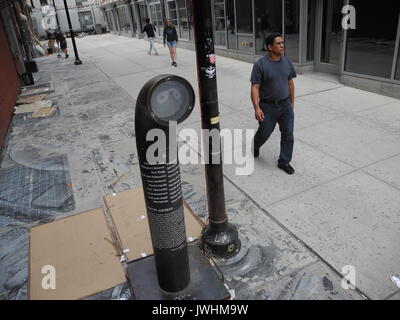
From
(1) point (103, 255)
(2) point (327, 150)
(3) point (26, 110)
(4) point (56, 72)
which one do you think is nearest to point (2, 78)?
(3) point (26, 110)

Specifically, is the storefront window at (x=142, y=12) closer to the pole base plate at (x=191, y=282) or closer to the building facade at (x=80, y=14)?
the building facade at (x=80, y=14)

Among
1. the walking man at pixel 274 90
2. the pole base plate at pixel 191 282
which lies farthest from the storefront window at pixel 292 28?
the pole base plate at pixel 191 282

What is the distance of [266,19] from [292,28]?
1498 mm

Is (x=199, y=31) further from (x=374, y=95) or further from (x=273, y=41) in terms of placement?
(x=374, y=95)

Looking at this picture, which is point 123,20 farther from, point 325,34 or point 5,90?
point 325,34

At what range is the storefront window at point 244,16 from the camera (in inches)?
484

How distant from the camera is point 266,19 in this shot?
11.5 meters

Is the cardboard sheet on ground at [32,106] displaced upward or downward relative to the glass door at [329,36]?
downward

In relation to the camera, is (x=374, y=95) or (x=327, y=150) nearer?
(x=327, y=150)

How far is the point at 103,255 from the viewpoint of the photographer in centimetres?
346

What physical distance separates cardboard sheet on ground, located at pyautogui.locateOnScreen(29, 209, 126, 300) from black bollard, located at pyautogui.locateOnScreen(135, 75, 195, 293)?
83 centimetres

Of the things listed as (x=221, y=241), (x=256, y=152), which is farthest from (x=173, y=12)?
(x=221, y=241)

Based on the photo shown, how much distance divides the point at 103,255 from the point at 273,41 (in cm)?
301

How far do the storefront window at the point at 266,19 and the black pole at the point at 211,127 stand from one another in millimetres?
9032
